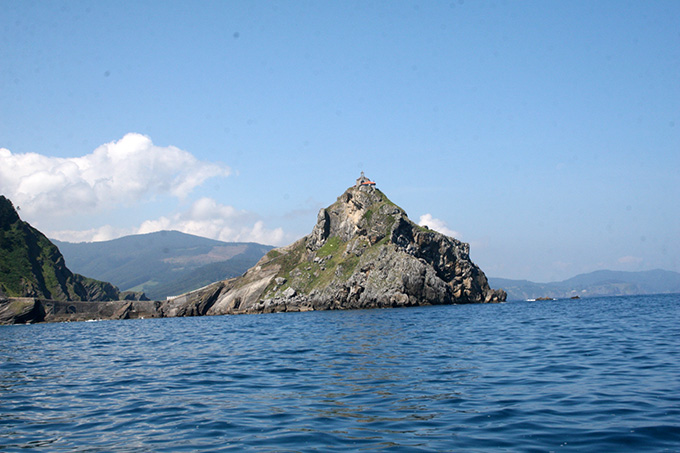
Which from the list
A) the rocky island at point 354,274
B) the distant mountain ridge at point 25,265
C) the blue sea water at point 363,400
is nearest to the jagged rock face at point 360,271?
the rocky island at point 354,274

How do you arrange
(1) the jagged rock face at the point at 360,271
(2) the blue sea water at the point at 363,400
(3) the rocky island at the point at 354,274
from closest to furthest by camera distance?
(2) the blue sea water at the point at 363,400 < (1) the jagged rock face at the point at 360,271 < (3) the rocky island at the point at 354,274

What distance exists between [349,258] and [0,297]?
99410mm

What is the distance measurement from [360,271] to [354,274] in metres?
2.29

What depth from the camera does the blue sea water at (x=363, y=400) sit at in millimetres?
13055

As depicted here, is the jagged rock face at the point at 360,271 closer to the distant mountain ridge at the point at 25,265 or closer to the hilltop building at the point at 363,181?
the hilltop building at the point at 363,181

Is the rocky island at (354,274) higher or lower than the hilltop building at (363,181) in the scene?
lower

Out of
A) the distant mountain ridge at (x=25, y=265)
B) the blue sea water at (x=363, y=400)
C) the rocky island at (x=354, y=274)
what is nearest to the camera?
the blue sea water at (x=363, y=400)

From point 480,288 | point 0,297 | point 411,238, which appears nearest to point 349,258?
point 411,238

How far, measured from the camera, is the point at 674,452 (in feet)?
37.1

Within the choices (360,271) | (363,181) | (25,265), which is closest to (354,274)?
(360,271)

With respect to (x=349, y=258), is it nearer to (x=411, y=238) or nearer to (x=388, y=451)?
(x=411, y=238)

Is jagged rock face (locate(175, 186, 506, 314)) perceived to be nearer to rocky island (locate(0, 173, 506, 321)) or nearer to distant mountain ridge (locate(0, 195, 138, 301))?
rocky island (locate(0, 173, 506, 321))

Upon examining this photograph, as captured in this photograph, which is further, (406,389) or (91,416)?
(406,389)

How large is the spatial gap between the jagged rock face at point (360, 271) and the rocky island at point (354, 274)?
0.27 m
